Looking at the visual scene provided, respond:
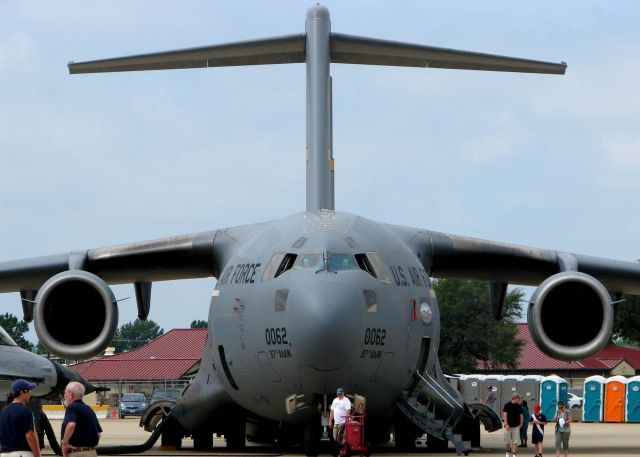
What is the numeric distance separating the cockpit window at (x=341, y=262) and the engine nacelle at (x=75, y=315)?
346cm

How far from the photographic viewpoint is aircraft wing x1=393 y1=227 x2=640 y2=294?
57.5 feet

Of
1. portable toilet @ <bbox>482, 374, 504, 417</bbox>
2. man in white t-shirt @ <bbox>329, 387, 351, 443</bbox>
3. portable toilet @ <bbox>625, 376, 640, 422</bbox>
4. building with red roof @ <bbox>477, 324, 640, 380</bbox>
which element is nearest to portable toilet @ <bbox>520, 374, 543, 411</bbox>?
portable toilet @ <bbox>482, 374, 504, 417</bbox>

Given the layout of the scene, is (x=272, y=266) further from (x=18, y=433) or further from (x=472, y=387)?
(x=472, y=387)

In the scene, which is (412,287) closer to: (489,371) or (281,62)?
(281,62)

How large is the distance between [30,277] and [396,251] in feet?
19.3

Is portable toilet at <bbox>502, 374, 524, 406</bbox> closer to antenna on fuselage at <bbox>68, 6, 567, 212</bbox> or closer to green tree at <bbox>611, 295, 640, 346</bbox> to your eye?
green tree at <bbox>611, 295, 640, 346</bbox>

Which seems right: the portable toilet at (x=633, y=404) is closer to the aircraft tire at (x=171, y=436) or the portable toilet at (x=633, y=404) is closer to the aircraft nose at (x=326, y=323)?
the aircraft tire at (x=171, y=436)

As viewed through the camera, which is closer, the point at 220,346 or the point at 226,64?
the point at 220,346

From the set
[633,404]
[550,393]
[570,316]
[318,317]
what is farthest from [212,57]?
[633,404]

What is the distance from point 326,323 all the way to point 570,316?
4481 mm

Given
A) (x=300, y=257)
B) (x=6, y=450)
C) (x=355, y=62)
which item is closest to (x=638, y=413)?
(x=355, y=62)

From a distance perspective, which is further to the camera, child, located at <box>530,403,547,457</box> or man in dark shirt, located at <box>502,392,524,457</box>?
child, located at <box>530,403,547,457</box>

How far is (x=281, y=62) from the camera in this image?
1755cm

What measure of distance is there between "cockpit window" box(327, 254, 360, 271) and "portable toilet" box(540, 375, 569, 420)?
25.5 m
